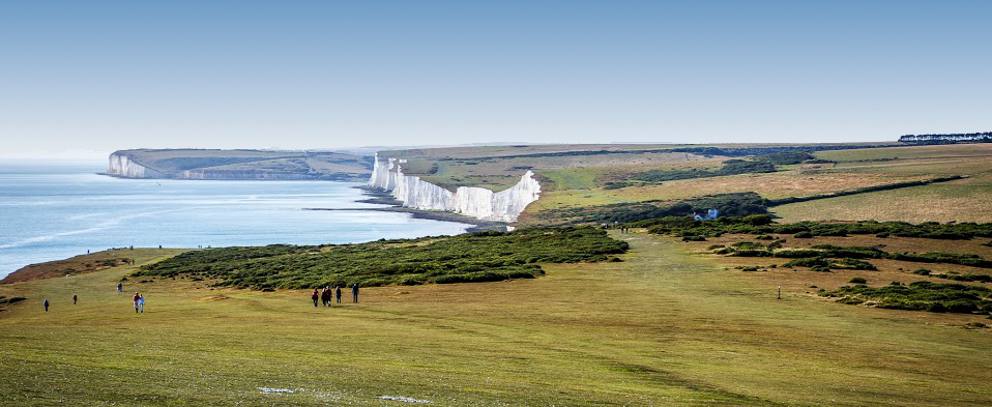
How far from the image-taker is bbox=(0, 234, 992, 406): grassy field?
19.9 meters

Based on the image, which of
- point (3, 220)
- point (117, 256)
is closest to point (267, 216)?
point (3, 220)

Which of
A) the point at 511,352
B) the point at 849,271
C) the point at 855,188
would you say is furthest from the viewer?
the point at 855,188

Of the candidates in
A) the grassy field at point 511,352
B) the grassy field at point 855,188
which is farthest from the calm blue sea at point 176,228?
the grassy field at point 511,352

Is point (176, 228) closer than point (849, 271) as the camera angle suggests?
No

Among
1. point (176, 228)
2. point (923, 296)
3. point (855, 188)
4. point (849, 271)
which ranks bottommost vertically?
point (176, 228)

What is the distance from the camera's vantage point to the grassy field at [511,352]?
19891 millimetres

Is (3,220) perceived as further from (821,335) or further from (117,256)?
(821,335)

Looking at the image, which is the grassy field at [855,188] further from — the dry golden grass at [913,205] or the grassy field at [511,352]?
the grassy field at [511,352]

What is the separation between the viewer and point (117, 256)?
3789 inches

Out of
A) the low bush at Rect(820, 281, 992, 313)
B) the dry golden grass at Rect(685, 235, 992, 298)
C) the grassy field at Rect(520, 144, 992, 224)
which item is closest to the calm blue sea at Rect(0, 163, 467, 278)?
the grassy field at Rect(520, 144, 992, 224)

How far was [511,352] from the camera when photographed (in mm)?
27547

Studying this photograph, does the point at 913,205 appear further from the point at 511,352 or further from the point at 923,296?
the point at 511,352

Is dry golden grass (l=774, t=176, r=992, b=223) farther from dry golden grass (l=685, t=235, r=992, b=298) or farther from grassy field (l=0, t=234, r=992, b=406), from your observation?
grassy field (l=0, t=234, r=992, b=406)

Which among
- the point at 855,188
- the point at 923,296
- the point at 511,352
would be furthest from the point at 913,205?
the point at 511,352
